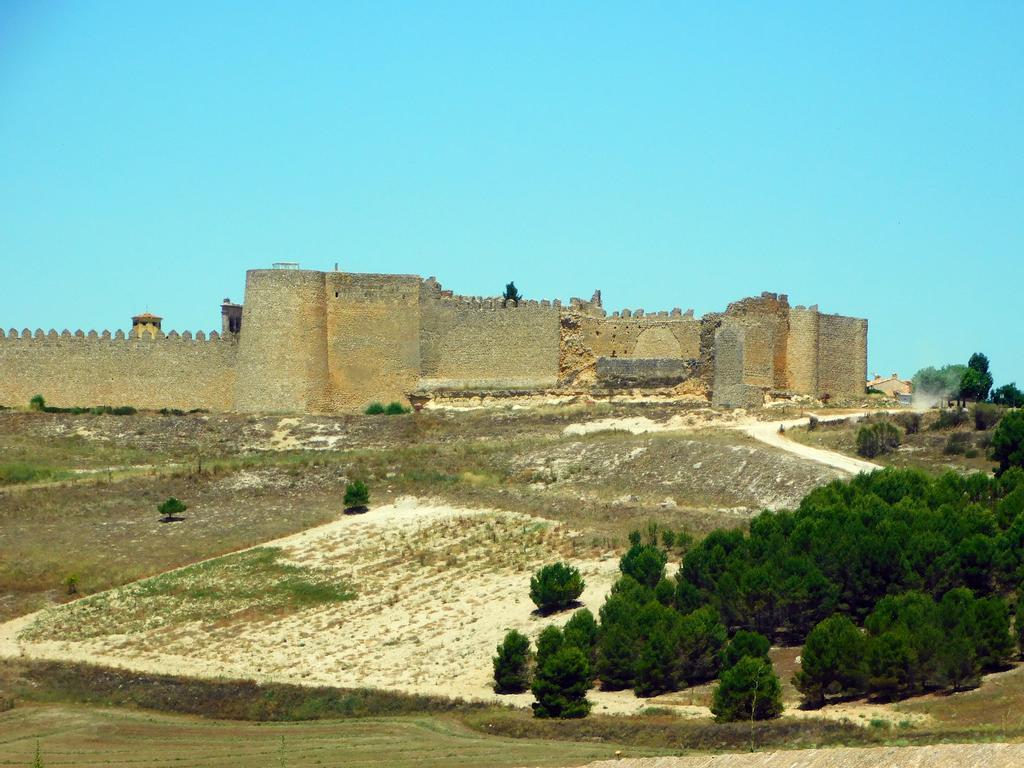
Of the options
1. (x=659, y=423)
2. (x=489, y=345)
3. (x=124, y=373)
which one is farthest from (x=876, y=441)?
(x=124, y=373)

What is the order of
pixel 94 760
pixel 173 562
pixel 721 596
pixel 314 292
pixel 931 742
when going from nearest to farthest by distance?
pixel 931 742
pixel 94 760
pixel 721 596
pixel 173 562
pixel 314 292

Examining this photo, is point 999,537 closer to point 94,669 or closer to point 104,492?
point 94,669

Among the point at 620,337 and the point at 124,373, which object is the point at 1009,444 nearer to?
the point at 620,337

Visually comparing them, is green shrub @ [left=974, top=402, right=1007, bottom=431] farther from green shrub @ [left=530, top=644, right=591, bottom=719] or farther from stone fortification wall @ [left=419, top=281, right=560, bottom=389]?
green shrub @ [left=530, top=644, right=591, bottom=719]

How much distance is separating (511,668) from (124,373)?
2486 cm

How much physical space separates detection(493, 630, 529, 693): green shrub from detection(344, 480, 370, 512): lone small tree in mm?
11198

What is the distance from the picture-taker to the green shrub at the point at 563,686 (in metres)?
23.2

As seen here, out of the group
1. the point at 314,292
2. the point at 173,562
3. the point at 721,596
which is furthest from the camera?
the point at 314,292

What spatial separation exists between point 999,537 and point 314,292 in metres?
23.1

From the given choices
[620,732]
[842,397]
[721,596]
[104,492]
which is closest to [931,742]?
[620,732]

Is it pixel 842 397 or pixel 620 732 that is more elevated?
pixel 842 397

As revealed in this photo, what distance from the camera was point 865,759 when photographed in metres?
18.4

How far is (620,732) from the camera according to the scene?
21.9 metres

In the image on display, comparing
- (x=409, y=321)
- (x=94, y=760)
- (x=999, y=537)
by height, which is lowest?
(x=94, y=760)
